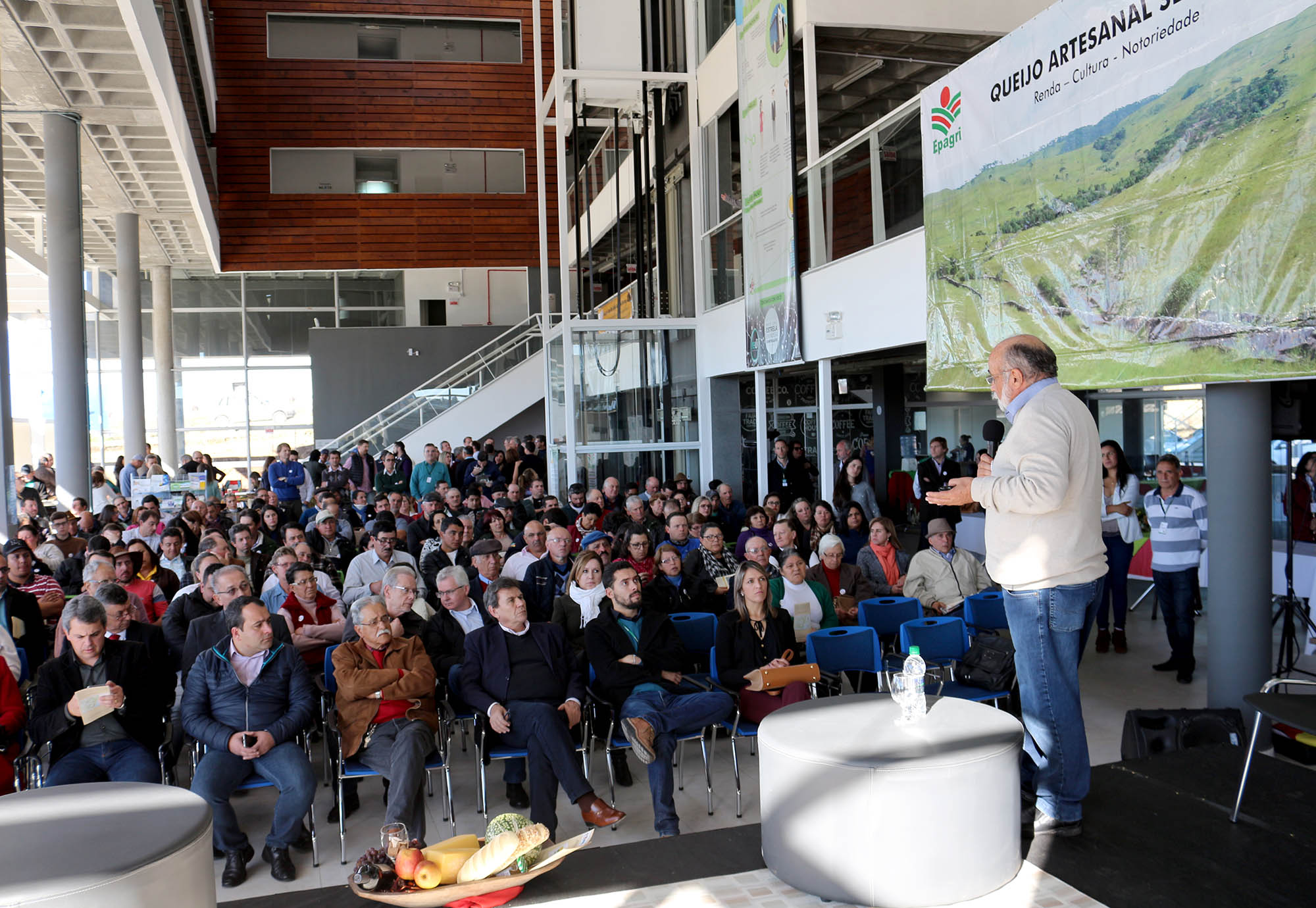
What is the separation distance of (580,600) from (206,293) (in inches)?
775

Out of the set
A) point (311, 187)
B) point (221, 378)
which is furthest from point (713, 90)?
point (221, 378)

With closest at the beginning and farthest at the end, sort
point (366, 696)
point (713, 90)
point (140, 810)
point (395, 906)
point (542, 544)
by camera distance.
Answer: point (140, 810) → point (395, 906) → point (366, 696) → point (542, 544) → point (713, 90)

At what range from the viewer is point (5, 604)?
547cm

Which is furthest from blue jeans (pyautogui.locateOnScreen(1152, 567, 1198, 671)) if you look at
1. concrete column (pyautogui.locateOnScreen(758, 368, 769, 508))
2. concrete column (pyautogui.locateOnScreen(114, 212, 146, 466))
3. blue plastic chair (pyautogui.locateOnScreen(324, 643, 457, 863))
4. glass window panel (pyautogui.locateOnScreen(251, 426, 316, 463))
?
glass window panel (pyautogui.locateOnScreen(251, 426, 316, 463))

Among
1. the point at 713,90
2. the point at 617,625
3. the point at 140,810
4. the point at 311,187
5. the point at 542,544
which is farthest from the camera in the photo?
the point at 311,187

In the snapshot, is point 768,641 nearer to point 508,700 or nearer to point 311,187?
point 508,700

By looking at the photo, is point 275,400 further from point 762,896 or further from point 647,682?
point 762,896

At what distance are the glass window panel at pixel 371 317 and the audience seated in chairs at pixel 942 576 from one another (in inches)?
702

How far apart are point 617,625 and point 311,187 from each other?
63.3ft

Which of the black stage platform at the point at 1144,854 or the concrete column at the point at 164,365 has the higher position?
the concrete column at the point at 164,365

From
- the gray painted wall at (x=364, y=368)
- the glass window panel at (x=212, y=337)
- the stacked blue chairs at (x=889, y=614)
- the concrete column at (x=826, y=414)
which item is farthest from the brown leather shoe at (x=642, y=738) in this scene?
the glass window panel at (x=212, y=337)

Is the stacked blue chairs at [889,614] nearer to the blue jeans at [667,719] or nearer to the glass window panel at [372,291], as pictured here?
the blue jeans at [667,719]

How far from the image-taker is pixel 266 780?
14.4ft

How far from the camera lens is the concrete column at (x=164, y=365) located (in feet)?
69.7
